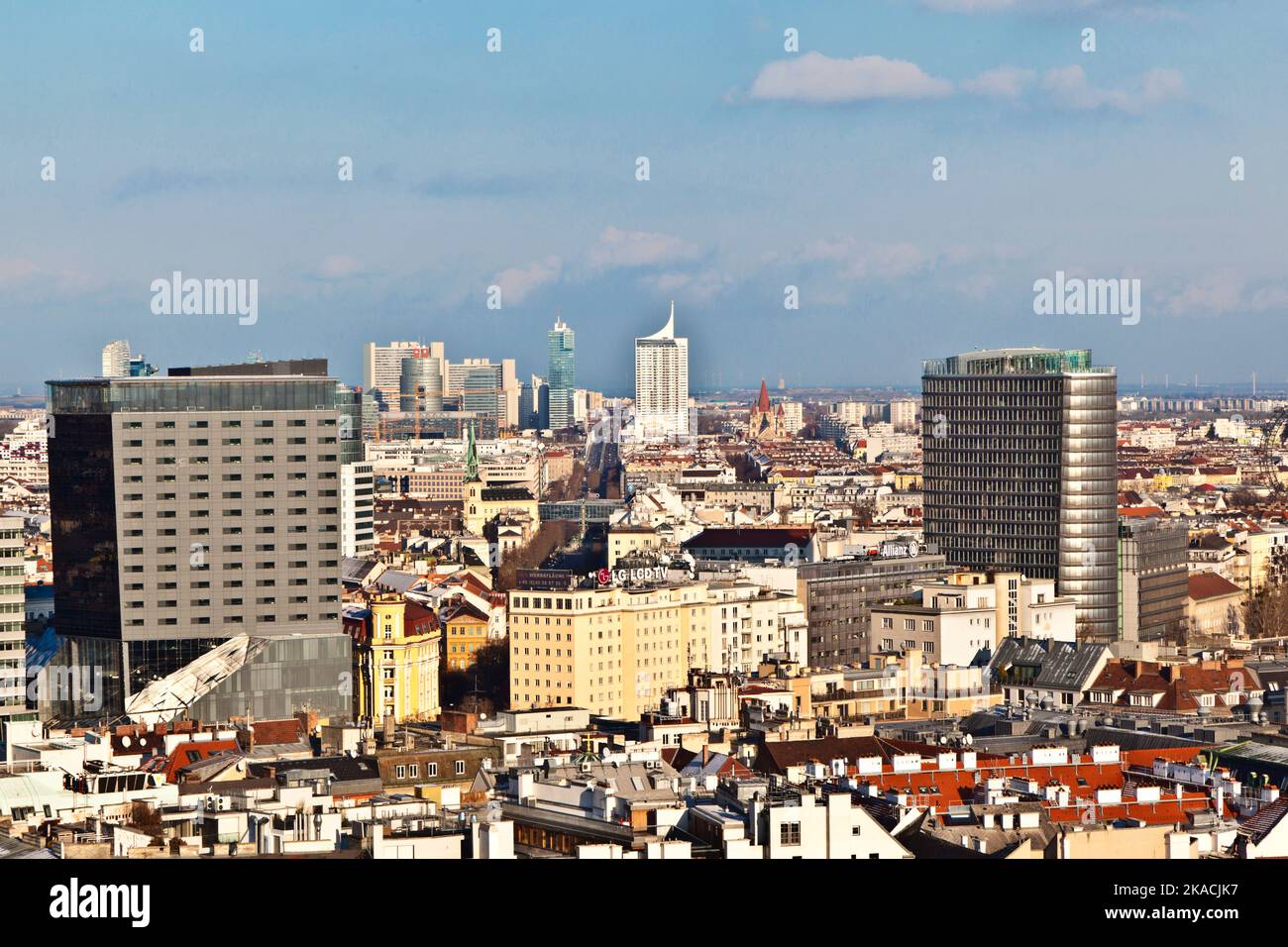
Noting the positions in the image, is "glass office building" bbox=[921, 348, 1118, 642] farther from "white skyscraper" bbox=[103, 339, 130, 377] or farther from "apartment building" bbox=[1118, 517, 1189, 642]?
"white skyscraper" bbox=[103, 339, 130, 377]

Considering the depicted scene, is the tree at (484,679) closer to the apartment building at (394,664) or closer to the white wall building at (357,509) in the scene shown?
the apartment building at (394,664)

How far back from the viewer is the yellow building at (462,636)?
2916 inches

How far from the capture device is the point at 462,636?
75.6 metres

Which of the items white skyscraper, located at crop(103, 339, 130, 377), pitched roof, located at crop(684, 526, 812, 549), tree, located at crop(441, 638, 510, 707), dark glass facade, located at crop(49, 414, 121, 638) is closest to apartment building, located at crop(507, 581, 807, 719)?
tree, located at crop(441, 638, 510, 707)

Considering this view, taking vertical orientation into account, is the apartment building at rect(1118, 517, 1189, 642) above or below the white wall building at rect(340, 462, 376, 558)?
below

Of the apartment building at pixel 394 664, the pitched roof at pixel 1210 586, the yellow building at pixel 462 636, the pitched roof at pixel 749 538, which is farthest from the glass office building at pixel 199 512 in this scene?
the pitched roof at pixel 1210 586

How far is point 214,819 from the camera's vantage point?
31672 millimetres

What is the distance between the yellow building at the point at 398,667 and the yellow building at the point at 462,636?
13.7 ft

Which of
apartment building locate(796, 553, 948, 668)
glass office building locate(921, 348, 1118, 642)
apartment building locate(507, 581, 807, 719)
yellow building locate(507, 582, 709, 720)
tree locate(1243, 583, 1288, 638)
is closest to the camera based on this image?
yellow building locate(507, 582, 709, 720)

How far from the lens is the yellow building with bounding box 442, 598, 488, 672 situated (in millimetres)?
74062

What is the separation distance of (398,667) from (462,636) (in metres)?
8.28

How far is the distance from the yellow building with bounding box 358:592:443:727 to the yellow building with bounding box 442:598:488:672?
4.18m

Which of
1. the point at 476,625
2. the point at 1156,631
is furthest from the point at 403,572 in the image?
the point at 1156,631
